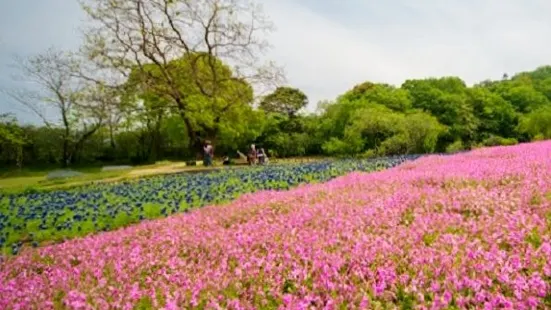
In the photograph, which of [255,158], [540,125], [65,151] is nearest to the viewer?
[255,158]

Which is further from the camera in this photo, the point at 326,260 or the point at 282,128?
the point at 282,128

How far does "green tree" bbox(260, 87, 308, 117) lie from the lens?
6532 cm

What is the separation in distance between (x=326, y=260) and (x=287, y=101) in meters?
65.0

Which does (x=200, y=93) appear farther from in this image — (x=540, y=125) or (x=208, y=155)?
(x=540, y=125)

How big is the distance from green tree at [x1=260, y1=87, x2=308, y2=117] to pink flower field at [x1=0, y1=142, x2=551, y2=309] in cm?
5686

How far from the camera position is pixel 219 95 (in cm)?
3522

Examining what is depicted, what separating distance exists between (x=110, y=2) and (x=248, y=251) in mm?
31747

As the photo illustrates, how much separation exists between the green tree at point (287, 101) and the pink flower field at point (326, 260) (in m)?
56.9

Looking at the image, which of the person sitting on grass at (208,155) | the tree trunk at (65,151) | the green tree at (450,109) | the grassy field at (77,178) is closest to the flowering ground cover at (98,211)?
the grassy field at (77,178)

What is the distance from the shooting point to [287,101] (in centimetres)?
6894

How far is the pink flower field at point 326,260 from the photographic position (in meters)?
3.87

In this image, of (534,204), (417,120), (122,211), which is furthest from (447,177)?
(417,120)

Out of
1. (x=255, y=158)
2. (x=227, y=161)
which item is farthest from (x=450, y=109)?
(x=227, y=161)

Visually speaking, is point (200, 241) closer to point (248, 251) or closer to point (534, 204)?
point (248, 251)
